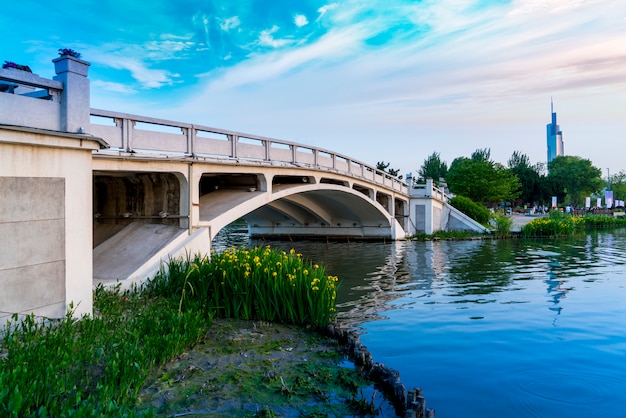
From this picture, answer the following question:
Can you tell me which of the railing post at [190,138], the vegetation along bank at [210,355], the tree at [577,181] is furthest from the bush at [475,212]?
the tree at [577,181]

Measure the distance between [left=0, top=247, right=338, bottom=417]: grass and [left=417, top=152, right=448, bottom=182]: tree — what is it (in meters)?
56.4

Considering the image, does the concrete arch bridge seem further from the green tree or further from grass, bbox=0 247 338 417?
the green tree

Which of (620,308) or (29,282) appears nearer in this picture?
(29,282)

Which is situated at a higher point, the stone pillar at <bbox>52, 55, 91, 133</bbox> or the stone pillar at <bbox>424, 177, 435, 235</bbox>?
the stone pillar at <bbox>52, 55, 91, 133</bbox>

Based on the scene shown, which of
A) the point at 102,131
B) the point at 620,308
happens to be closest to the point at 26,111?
the point at 102,131

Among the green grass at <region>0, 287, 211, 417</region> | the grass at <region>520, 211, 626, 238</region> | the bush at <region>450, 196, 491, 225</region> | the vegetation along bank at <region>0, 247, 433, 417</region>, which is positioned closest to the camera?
the green grass at <region>0, 287, 211, 417</region>

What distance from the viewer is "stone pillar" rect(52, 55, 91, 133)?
8.05 m

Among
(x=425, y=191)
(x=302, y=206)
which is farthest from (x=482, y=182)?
(x=302, y=206)

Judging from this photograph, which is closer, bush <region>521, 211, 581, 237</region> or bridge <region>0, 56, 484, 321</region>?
bridge <region>0, 56, 484, 321</region>

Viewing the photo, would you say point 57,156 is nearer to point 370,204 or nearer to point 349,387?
point 349,387

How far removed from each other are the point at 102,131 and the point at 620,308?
12691 millimetres

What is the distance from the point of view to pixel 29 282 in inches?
285

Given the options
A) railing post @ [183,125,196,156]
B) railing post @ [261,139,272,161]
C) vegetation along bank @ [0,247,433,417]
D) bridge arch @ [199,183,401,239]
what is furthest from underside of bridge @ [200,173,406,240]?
vegetation along bank @ [0,247,433,417]

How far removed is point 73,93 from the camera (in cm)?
816
